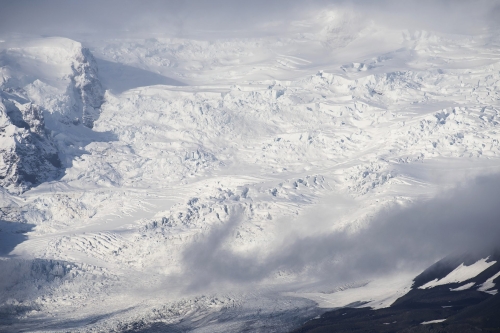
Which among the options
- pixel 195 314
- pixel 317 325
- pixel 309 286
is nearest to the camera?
pixel 317 325

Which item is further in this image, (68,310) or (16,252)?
(16,252)

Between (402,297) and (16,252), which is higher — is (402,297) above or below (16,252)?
below

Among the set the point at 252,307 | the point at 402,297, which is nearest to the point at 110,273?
the point at 252,307

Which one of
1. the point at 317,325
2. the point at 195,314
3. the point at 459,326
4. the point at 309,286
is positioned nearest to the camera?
the point at 459,326

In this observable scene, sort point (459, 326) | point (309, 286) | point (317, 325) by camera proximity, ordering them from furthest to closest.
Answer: point (309, 286), point (317, 325), point (459, 326)

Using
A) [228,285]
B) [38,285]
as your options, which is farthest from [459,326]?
[38,285]

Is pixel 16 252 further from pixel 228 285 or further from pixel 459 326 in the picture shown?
pixel 459 326

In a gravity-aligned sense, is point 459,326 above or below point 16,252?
below

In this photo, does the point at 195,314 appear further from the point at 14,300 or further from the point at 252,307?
the point at 14,300

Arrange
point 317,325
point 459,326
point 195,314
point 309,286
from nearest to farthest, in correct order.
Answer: point 459,326 < point 317,325 < point 195,314 < point 309,286
